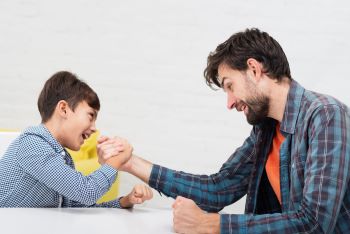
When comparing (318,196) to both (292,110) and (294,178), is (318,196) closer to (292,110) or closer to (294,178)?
(294,178)

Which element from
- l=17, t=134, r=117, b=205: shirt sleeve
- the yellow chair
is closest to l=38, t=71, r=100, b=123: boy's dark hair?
l=17, t=134, r=117, b=205: shirt sleeve

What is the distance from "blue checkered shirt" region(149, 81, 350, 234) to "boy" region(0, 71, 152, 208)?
284 millimetres

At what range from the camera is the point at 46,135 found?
168 cm

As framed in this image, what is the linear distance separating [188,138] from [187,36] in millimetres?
632

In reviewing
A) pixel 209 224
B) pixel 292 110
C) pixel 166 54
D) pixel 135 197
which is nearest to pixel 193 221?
pixel 209 224

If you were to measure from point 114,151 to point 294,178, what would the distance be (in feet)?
1.92

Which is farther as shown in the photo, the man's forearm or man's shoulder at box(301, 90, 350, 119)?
the man's forearm

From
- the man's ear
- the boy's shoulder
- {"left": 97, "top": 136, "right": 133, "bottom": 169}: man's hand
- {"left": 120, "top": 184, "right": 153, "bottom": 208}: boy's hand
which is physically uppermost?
the man's ear

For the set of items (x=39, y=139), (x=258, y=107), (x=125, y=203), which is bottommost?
(x=125, y=203)

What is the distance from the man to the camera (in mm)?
1395

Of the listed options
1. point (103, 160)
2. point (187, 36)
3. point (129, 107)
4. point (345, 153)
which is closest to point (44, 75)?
point (129, 107)

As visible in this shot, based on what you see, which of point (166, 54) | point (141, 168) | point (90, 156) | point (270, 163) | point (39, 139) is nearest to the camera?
point (39, 139)

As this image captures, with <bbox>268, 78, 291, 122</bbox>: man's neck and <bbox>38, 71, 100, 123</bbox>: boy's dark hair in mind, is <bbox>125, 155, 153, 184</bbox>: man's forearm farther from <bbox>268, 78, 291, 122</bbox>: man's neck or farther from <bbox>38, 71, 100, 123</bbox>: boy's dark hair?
<bbox>268, 78, 291, 122</bbox>: man's neck

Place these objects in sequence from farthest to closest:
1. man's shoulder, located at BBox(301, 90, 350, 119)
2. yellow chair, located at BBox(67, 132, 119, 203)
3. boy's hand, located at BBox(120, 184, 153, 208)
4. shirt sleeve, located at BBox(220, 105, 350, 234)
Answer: yellow chair, located at BBox(67, 132, 119, 203)
boy's hand, located at BBox(120, 184, 153, 208)
man's shoulder, located at BBox(301, 90, 350, 119)
shirt sleeve, located at BBox(220, 105, 350, 234)
